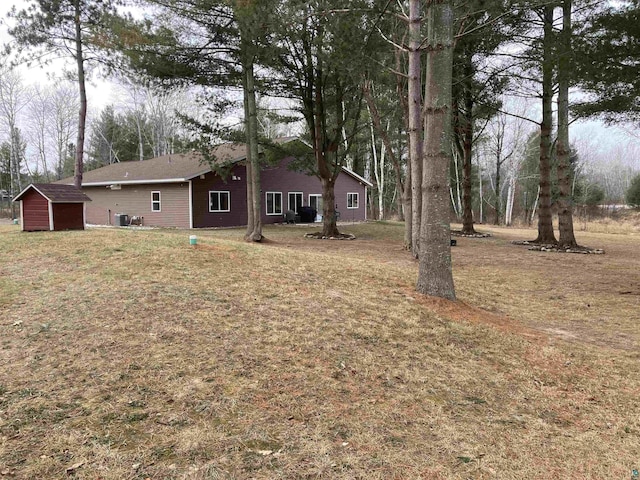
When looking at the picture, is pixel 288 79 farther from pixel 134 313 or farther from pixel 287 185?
pixel 134 313

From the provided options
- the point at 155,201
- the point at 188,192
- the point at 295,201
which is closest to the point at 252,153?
the point at 188,192

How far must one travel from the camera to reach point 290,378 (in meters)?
3.34

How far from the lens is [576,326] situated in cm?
564

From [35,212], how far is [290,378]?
9.35 meters

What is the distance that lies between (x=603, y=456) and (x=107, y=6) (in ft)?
53.4

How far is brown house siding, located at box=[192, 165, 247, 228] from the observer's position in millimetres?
20359

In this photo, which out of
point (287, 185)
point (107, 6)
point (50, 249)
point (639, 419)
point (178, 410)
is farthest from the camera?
point (287, 185)

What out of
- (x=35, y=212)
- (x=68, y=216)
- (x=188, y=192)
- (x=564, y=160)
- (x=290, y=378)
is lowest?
(x=290, y=378)

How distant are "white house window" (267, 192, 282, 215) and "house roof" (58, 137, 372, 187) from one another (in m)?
2.83

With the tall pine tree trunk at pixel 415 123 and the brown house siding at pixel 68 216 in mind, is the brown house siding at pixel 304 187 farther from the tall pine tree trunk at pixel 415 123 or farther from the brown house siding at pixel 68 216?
the tall pine tree trunk at pixel 415 123

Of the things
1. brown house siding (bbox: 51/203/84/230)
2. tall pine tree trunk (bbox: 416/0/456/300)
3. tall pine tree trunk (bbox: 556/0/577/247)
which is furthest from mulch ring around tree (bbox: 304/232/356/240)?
tall pine tree trunk (bbox: 416/0/456/300)

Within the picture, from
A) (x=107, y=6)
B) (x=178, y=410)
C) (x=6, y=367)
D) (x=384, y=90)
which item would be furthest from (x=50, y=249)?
(x=384, y=90)

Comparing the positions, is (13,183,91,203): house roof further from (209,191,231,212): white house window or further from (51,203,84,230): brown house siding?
(209,191,231,212): white house window

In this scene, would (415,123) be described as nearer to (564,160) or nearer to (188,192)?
(564,160)
